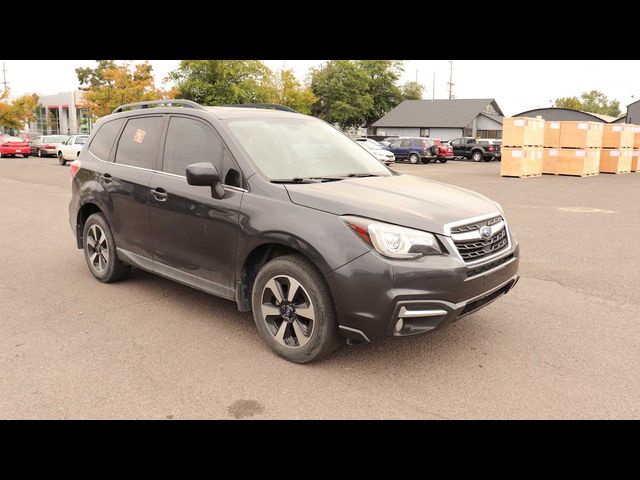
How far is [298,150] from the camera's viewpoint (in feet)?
15.4

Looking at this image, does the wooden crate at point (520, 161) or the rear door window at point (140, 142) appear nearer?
the rear door window at point (140, 142)

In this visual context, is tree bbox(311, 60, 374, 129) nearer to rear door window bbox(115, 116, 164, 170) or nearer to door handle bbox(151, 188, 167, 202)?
rear door window bbox(115, 116, 164, 170)

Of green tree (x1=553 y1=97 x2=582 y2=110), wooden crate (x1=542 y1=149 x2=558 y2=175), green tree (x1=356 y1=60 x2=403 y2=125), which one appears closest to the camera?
wooden crate (x1=542 y1=149 x2=558 y2=175)

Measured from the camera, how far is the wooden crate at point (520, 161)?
22859 millimetres

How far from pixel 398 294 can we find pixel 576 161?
75.6 ft

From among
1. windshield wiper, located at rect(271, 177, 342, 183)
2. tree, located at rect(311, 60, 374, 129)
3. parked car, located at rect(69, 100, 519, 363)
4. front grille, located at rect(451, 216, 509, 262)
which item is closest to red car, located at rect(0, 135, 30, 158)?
parked car, located at rect(69, 100, 519, 363)

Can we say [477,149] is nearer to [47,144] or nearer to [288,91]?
[288,91]

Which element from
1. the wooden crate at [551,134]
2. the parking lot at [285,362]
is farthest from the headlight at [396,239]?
the wooden crate at [551,134]

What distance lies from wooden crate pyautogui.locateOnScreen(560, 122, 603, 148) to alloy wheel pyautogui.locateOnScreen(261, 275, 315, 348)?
22878mm

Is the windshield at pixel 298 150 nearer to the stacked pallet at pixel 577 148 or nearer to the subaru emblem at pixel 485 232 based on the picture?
the subaru emblem at pixel 485 232

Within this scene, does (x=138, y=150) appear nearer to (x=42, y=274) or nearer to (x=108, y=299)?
(x=108, y=299)

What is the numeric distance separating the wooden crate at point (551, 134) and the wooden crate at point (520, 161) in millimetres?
939

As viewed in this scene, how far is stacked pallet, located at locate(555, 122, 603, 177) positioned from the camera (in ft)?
76.9
